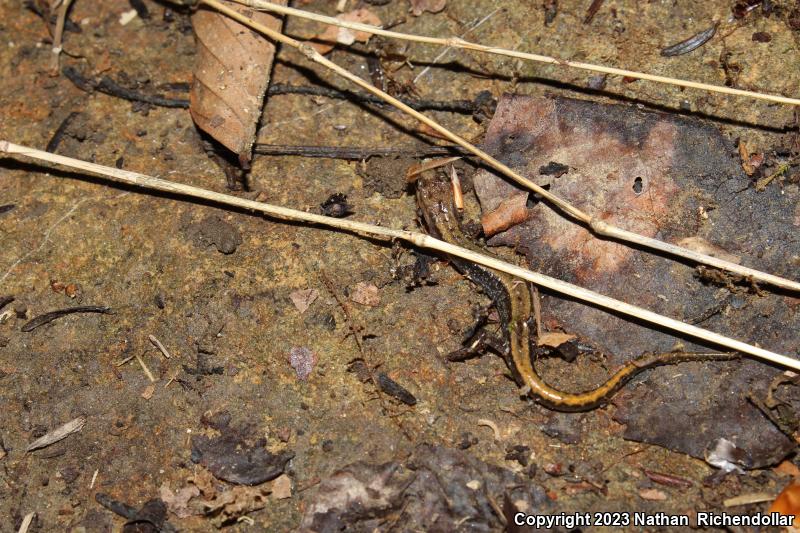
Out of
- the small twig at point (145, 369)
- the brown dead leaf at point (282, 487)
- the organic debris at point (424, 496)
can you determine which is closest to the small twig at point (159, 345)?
the small twig at point (145, 369)

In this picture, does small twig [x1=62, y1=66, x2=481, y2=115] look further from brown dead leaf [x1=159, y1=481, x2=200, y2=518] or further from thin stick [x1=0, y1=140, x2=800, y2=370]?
brown dead leaf [x1=159, y1=481, x2=200, y2=518]

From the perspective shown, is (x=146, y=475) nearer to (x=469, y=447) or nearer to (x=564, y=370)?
(x=469, y=447)

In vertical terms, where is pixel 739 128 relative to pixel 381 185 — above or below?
above

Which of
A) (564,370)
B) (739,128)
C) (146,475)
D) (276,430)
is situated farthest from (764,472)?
(146,475)

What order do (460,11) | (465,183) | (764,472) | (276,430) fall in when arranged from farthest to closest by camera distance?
1. (460,11)
2. (465,183)
3. (276,430)
4. (764,472)

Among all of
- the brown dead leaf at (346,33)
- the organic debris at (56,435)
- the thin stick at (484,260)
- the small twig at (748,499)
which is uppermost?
the brown dead leaf at (346,33)

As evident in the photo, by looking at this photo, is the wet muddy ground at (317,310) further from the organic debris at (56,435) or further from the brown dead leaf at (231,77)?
the brown dead leaf at (231,77)
